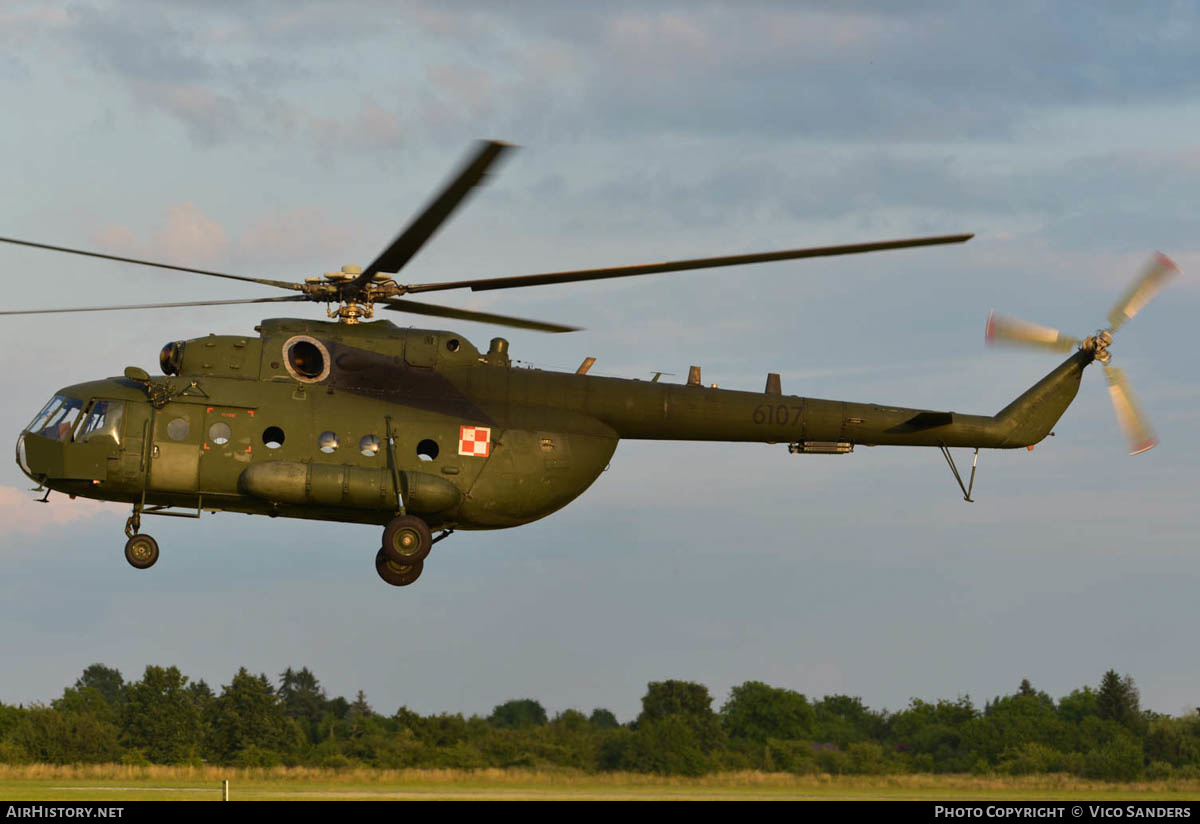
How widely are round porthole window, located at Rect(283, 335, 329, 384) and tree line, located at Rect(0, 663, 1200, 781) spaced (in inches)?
871

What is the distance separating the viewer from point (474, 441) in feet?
65.8

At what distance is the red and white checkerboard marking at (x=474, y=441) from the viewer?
2000 centimetres

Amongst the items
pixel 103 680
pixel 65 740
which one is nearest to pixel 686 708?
pixel 65 740

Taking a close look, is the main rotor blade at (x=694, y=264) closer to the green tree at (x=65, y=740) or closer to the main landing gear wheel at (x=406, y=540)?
the main landing gear wheel at (x=406, y=540)

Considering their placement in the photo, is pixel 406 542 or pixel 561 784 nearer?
pixel 406 542

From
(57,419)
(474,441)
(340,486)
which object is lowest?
(340,486)

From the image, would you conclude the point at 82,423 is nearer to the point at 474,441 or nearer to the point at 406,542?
the point at 406,542

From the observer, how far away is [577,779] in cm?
3781

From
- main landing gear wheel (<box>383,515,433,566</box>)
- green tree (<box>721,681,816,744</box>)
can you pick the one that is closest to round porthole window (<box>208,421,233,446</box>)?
main landing gear wheel (<box>383,515,433,566</box>)

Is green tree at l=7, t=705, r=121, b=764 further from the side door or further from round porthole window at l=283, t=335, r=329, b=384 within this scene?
round porthole window at l=283, t=335, r=329, b=384

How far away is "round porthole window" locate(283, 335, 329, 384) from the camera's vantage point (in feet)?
65.3

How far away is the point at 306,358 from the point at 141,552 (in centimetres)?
350

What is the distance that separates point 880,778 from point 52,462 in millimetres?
27397

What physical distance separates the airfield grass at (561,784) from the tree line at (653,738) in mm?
979
